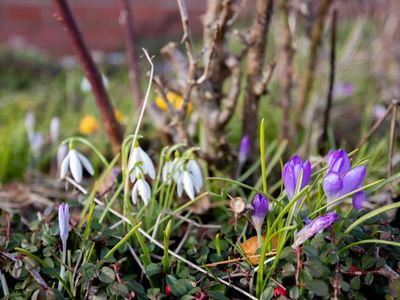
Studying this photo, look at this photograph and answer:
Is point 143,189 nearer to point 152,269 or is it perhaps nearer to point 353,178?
point 152,269

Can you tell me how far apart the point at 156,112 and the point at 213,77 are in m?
0.21

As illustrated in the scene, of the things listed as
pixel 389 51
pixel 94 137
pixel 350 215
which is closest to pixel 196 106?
pixel 350 215

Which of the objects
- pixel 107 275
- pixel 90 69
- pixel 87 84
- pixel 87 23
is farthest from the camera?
pixel 87 23

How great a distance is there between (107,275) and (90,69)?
0.65m

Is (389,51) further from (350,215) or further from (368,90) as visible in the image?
(350,215)

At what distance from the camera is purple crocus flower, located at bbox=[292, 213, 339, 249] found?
85 cm

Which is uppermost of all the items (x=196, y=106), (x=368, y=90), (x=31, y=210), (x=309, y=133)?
(x=196, y=106)

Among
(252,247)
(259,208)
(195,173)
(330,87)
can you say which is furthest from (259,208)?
(330,87)

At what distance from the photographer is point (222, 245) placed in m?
1.04

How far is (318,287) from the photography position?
31.9 inches

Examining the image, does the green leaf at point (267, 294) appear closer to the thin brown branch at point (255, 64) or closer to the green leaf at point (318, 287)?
the green leaf at point (318, 287)

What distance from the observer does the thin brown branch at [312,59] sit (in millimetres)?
1604

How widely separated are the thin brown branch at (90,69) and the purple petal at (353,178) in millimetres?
769

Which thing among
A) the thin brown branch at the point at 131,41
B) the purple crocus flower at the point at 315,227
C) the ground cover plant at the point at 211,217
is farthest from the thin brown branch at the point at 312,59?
the purple crocus flower at the point at 315,227
